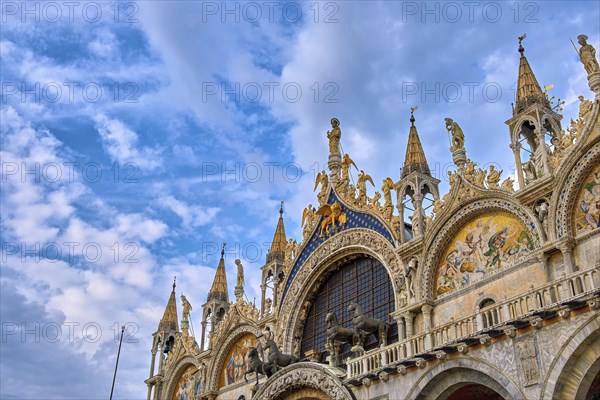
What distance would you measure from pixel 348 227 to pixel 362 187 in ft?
5.83

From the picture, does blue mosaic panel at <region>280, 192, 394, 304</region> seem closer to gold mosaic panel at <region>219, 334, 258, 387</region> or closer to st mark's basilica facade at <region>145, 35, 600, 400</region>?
st mark's basilica facade at <region>145, 35, 600, 400</region>

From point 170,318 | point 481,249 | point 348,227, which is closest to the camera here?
point 481,249

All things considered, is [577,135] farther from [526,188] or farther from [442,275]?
[442,275]

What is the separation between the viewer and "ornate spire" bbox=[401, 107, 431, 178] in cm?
2569

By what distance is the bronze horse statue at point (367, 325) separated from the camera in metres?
22.7

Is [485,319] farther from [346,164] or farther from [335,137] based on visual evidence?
[335,137]

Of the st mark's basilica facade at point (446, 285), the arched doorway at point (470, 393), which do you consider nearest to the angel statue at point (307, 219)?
the st mark's basilica facade at point (446, 285)

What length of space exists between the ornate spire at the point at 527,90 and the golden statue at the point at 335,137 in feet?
34.0

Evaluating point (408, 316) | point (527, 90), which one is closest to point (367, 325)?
point (408, 316)

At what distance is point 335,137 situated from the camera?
1247 inches

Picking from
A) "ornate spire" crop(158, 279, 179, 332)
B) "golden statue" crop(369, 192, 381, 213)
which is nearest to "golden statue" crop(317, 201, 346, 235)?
"golden statue" crop(369, 192, 381, 213)

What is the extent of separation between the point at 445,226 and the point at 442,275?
1.67 metres

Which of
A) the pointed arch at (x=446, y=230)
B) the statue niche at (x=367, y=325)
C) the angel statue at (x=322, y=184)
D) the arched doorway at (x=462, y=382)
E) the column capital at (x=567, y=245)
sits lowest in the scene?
the arched doorway at (x=462, y=382)

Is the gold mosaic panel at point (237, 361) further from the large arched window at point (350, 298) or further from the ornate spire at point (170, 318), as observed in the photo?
the ornate spire at point (170, 318)
